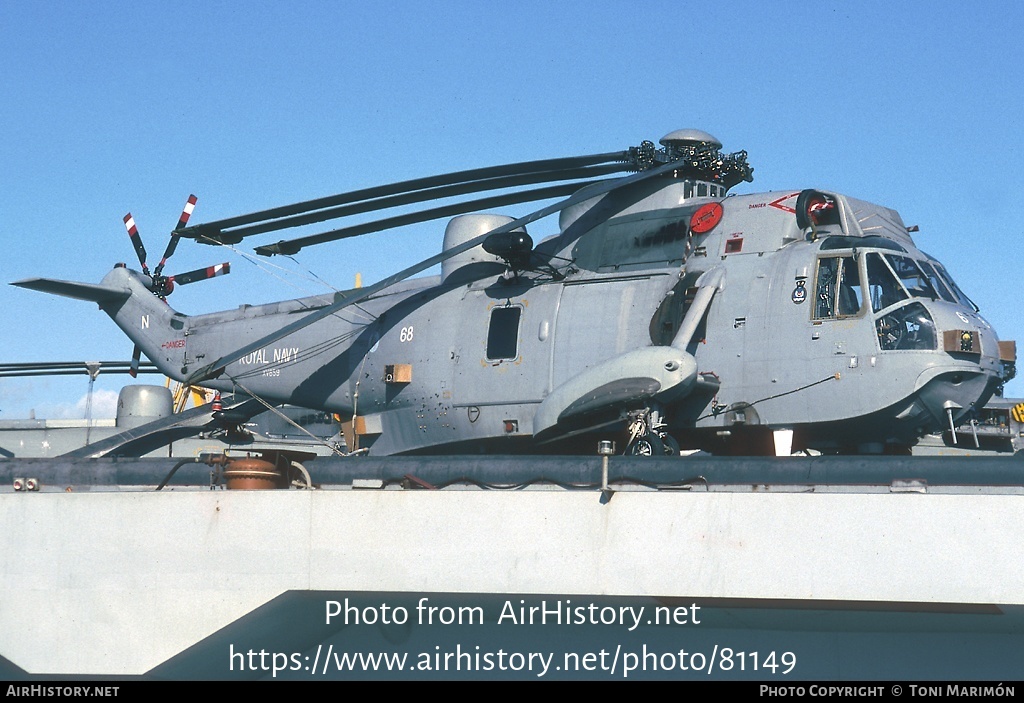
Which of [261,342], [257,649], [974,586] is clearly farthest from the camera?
[261,342]

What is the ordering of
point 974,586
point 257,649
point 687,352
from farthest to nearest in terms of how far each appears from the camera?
point 687,352
point 257,649
point 974,586

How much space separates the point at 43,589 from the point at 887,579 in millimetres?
7204

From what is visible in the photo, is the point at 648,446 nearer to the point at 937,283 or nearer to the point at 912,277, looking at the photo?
the point at 912,277

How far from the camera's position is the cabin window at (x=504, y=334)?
46.7 feet

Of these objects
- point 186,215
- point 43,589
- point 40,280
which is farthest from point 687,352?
point 40,280

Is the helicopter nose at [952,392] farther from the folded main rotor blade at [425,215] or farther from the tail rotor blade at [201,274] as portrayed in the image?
the tail rotor blade at [201,274]

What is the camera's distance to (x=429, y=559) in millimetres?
8781

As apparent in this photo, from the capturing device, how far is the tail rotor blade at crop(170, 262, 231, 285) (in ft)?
60.7

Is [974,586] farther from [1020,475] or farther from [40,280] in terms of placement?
[40,280]

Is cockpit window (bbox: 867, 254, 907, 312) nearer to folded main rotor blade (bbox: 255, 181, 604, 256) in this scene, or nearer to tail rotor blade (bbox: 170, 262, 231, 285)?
folded main rotor blade (bbox: 255, 181, 604, 256)

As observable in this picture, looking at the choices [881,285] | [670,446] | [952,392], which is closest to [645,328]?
[670,446]

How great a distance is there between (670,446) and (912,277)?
11.5 ft

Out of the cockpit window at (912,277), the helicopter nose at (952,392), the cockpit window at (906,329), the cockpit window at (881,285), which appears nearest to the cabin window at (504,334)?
the cockpit window at (881,285)

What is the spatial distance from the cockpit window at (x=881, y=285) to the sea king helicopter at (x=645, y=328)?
0.05 feet
